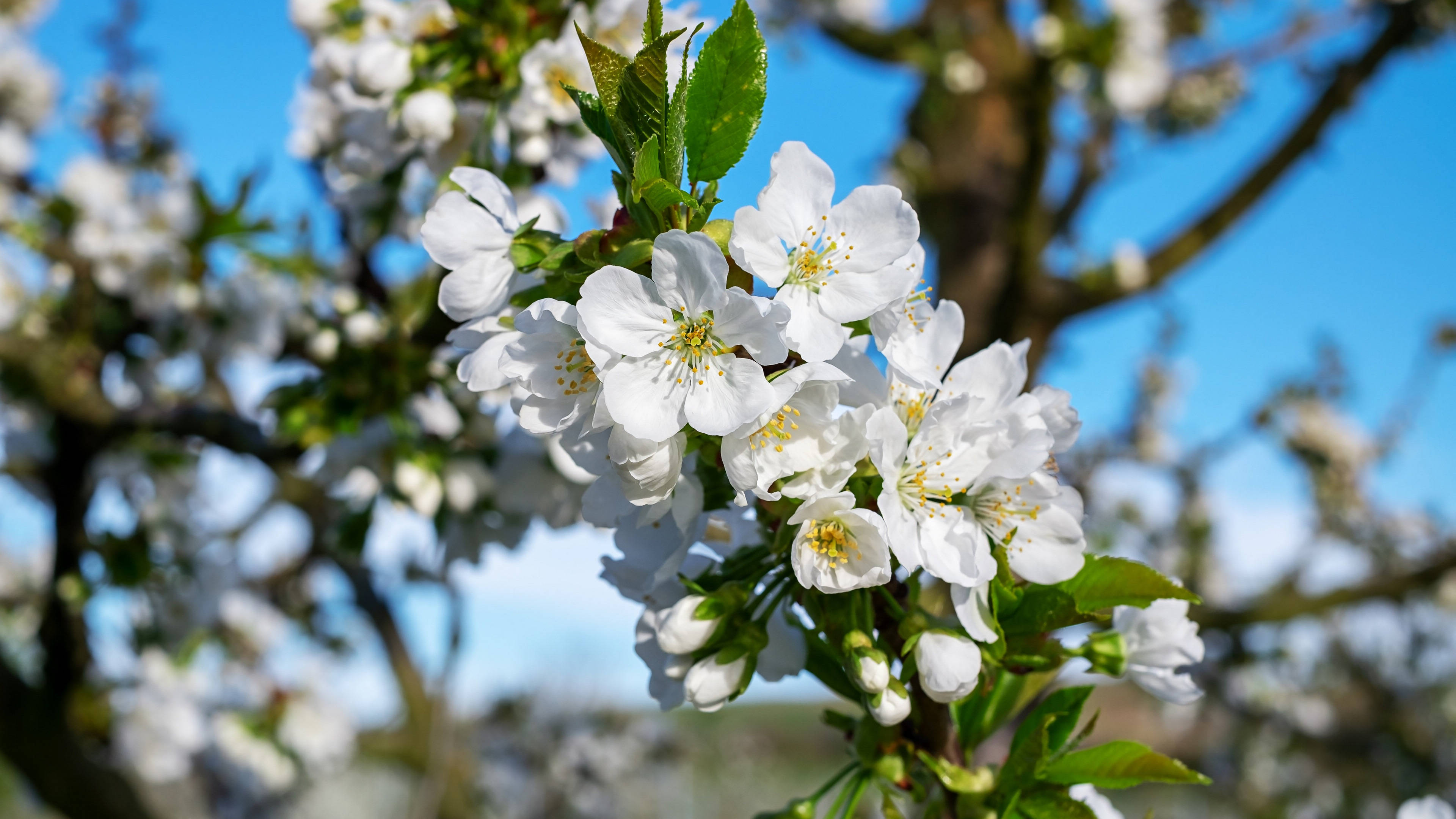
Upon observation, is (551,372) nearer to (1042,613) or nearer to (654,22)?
(654,22)

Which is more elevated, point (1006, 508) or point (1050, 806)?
point (1006, 508)

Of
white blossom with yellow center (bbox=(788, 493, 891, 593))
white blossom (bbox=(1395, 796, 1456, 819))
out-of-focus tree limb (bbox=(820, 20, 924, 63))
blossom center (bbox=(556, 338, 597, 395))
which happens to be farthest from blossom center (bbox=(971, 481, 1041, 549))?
out-of-focus tree limb (bbox=(820, 20, 924, 63))

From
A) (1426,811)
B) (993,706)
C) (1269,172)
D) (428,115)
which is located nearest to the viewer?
(993,706)

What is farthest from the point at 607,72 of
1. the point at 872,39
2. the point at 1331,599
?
the point at 872,39

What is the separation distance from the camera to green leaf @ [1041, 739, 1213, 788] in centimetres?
74

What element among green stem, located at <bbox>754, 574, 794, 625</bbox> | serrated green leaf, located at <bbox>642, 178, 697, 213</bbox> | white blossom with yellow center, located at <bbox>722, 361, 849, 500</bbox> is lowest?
green stem, located at <bbox>754, 574, 794, 625</bbox>

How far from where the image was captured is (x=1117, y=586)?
0.74m

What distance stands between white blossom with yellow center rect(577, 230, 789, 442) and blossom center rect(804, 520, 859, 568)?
0.10 m

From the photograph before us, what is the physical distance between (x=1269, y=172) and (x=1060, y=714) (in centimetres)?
266

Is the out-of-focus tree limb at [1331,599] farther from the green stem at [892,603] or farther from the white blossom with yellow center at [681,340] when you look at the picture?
the white blossom with yellow center at [681,340]

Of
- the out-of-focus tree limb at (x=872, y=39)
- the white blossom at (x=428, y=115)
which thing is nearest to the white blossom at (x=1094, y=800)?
the white blossom at (x=428, y=115)

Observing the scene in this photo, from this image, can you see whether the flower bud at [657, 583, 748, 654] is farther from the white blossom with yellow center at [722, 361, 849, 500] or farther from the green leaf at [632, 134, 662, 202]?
the green leaf at [632, 134, 662, 202]

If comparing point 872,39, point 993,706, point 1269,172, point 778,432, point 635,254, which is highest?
point 872,39

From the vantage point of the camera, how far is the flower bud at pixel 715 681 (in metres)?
0.76
